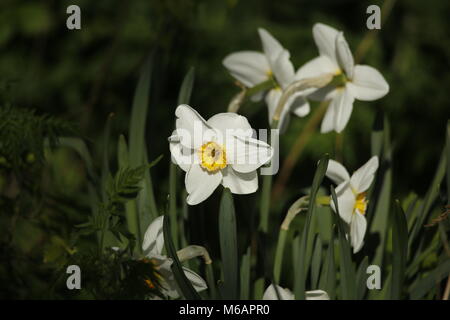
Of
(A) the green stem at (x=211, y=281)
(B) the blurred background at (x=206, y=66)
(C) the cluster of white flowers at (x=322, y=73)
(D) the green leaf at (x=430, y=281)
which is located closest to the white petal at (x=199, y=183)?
(A) the green stem at (x=211, y=281)

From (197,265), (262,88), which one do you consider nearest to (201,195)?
(197,265)

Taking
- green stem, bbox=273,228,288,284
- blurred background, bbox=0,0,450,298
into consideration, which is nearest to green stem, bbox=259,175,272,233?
green stem, bbox=273,228,288,284

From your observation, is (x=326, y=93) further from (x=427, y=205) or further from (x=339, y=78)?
(x=427, y=205)


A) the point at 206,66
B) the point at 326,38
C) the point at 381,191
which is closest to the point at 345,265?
the point at 381,191

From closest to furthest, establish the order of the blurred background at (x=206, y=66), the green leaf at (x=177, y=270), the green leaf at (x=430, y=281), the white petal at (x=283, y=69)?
the green leaf at (x=177, y=270), the green leaf at (x=430, y=281), the white petal at (x=283, y=69), the blurred background at (x=206, y=66)

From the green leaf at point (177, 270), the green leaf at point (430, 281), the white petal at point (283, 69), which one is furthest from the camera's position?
the white petal at point (283, 69)

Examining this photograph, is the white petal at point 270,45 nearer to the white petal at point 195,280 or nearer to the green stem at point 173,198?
the green stem at point 173,198

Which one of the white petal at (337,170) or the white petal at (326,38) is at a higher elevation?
the white petal at (326,38)
